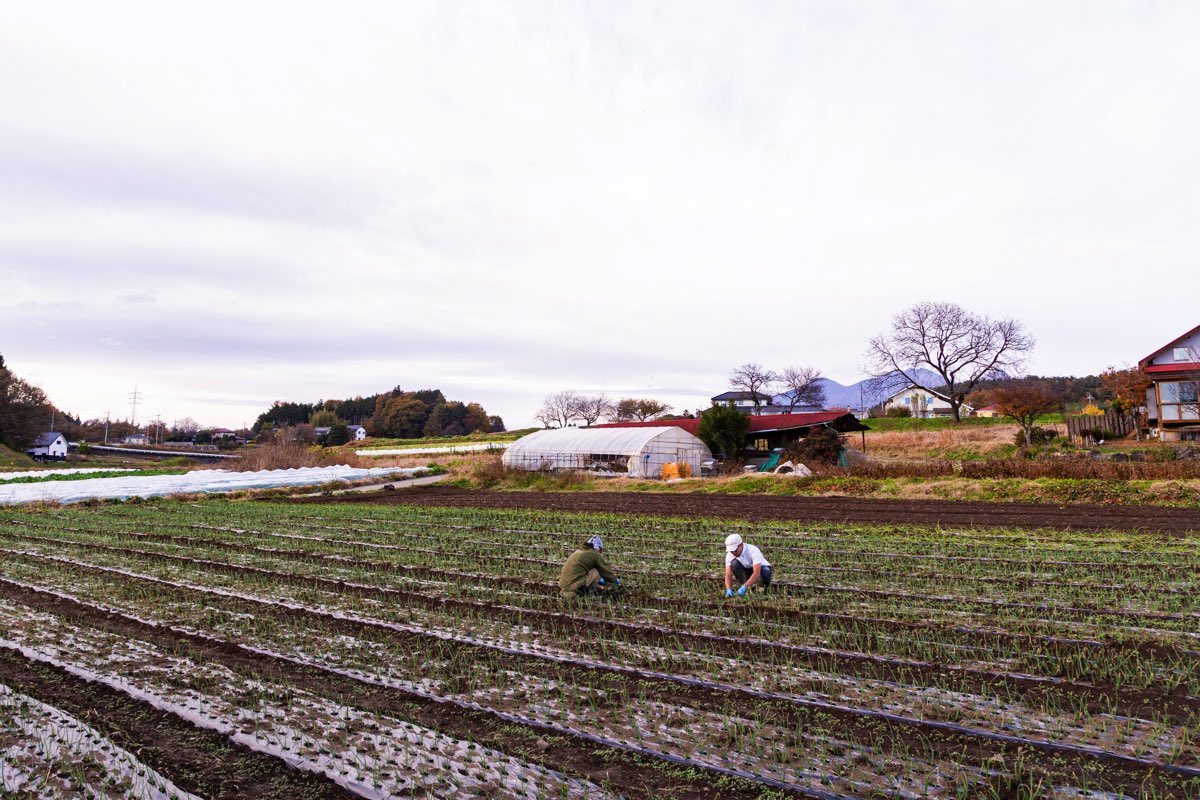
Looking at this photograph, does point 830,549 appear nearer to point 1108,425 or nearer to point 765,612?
point 765,612

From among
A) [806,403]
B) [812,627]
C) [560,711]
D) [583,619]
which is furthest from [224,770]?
[806,403]

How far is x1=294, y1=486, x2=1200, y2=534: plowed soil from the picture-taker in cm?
1638

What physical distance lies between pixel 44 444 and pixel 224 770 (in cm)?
8245

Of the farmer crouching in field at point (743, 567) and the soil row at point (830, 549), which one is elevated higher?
the farmer crouching in field at point (743, 567)

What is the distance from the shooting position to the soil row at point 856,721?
13.6ft

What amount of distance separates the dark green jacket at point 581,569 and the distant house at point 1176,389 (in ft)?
105

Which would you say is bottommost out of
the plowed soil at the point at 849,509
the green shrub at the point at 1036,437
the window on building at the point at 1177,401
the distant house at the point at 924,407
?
the plowed soil at the point at 849,509

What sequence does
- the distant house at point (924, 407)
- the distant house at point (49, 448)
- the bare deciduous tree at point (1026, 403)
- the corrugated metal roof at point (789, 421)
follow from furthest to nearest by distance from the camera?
the distant house at point (924, 407) < the distant house at point (49, 448) < the corrugated metal roof at point (789, 421) < the bare deciduous tree at point (1026, 403)

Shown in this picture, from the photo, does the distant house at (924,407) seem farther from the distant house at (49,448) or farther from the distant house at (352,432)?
the distant house at (49,448)

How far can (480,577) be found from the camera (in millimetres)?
10727

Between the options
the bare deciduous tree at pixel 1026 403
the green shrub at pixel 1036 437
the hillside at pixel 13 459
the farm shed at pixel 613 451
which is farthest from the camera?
the hillside at pixel 13 459

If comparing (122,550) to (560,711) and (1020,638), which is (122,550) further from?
(1020,638)

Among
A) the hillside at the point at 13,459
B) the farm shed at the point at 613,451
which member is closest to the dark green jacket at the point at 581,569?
the farm shed at the point at 613,451

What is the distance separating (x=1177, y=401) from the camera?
32.0 metres
